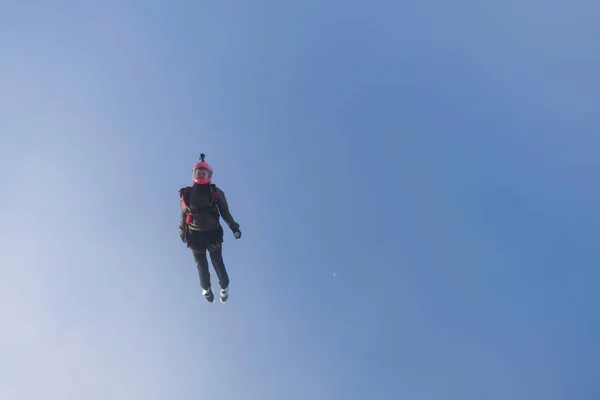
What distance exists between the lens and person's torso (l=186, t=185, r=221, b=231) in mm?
13727

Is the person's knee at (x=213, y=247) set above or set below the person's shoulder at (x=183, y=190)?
below

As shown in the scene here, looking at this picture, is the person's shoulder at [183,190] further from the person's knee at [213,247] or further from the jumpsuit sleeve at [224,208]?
the person's knee at [213,247]

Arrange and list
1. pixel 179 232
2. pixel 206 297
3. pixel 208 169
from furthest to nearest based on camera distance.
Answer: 1. pixel 206 297
2. pixel 179 232
3. pixel 208 169

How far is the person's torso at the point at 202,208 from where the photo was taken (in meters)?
13.7

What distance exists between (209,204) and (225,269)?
2.91 metres

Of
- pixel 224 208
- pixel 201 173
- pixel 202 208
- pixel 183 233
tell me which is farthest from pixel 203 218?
pixel 201 173

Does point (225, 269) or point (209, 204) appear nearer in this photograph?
point (209, 204)

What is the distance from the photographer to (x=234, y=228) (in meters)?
13.8

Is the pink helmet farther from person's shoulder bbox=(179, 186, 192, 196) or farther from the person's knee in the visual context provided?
the person's knee

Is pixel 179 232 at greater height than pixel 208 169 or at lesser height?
lesser

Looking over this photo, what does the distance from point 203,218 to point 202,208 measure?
389 millimetres

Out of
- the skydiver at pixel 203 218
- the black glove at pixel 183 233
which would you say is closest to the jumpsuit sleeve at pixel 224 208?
the skydiver at pixel 203 218

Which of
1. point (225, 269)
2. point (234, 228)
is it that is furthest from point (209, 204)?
point (225, 269)

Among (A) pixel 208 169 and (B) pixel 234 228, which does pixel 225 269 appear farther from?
(A) pixel 208 169
